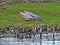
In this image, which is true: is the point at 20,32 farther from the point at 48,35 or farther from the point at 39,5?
the point at 39,5

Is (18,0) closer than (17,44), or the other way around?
(17,44)

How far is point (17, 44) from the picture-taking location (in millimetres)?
45312

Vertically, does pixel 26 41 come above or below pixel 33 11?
below

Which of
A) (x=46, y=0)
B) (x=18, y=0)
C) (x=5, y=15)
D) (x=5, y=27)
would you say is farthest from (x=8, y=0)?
(x=5, y=27)

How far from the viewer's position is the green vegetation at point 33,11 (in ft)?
175

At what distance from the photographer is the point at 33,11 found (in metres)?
59.2

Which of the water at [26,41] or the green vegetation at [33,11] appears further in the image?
the green vegetation at [33,11]

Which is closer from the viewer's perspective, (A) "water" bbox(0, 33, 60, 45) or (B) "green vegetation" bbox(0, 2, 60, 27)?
(A) "water" bbox(0, 33, 60, 45)

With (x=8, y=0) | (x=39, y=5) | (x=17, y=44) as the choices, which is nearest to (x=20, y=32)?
(x=17, y=44)

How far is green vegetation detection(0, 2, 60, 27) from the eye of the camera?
53.2 meters

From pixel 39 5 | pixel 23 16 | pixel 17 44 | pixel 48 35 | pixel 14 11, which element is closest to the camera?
pixel 17 44

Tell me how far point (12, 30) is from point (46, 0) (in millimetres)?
18971

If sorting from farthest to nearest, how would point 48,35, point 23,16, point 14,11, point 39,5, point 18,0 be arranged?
point 18,0 < point 39,5 < point 14,11 < point 23,16 < point 48,35

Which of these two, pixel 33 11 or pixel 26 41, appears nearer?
pixel 26 41
